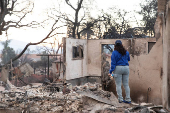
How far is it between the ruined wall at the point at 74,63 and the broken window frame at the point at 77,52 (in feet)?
0.57

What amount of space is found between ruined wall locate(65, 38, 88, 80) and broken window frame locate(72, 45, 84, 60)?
0.57ft

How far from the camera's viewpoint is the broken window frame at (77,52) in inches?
483

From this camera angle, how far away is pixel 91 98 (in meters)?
5.11

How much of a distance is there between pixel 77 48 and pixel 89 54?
3.82ft

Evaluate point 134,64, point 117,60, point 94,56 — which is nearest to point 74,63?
point 94,56

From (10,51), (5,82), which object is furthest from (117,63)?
(10,51)

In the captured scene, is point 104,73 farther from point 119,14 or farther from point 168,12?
point 119,14

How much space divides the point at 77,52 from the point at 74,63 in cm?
90

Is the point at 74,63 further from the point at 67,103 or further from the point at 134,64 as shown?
the point at 67,103

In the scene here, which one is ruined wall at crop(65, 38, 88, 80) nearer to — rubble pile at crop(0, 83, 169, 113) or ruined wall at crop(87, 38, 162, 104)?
ruined wall at crop(87, 38, 162, 104)

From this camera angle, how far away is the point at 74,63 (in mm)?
12219

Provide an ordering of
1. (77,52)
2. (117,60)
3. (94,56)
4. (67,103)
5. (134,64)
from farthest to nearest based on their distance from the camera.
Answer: (94,56), (77,52), (134,64), (67,103), (117,60)

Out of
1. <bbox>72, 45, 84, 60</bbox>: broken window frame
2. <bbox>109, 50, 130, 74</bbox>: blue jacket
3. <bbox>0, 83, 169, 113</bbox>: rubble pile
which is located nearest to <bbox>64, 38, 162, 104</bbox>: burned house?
<bbox>72, 45, 84, 60</bbox>: broken window frame

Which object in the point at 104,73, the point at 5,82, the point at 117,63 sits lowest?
the point at 5,82
